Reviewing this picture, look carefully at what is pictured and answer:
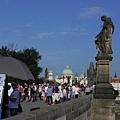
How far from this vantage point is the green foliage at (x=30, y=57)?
74.3 metres

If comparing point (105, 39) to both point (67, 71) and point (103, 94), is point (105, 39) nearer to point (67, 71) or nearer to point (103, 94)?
point (103, 94)

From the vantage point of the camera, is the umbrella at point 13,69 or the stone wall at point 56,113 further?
the umbrella at point 13,69

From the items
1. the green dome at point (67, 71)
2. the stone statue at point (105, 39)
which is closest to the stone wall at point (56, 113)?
the stone statue at point (105, 39)

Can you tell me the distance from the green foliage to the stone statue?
57165 mm

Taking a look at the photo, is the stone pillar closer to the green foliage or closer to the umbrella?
the umbrella

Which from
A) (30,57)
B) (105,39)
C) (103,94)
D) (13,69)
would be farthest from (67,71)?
(13,69)

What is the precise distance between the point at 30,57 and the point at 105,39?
60354 millimetres

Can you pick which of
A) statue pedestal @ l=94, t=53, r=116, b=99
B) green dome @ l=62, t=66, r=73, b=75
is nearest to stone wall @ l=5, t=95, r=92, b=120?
statue pedestal @ l=94, t=53, r=116, b=99

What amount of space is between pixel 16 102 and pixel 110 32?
8070mm

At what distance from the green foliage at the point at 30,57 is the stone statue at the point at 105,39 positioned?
57165 millimetres

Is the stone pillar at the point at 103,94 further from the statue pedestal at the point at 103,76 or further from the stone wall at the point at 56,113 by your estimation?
the stone wall at the point at 56,113

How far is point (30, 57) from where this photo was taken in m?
77.1

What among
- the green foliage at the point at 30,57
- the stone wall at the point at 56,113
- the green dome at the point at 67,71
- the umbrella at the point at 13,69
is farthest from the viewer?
the green dome at the point at 67,71

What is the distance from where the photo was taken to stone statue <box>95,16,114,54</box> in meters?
17.3
